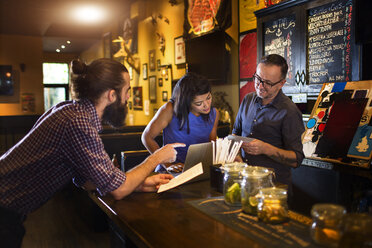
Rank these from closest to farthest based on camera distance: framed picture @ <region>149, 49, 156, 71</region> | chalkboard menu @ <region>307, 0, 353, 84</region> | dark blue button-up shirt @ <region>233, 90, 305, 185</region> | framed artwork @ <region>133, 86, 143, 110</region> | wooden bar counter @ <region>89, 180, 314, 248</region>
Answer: wooden bar counter @ <region>89, 180, 314, 248</region> → dark blue button-up shirt @ <region>233, 90, 305, 185</region> → chalkboard menu @ <region>307, 0, 353, 84</region> → framed picture @ <region>149, 49, 156, 71</region> → framed artwork @ <region>133, 86, 143, 110</region>

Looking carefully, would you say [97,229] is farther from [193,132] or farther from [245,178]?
[245,178]

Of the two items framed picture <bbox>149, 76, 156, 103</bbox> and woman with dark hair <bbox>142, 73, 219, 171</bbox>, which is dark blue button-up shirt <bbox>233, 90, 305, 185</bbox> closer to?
woman with dark hair <bbox>142, 73, 219, 171</bbox>

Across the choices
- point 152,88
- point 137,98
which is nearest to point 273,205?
point 152,88

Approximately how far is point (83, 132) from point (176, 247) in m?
0.70

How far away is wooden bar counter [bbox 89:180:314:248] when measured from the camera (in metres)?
1.19

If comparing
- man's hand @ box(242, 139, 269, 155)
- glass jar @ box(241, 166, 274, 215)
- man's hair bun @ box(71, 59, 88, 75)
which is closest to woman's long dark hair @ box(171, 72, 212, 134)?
man's hand @ box(242, 139, 269, 155)

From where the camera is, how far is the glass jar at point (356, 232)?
3.37 feet

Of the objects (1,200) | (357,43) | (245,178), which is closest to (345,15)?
(357,43)

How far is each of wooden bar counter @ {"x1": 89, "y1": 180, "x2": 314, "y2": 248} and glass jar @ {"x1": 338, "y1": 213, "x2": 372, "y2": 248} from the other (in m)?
0.27

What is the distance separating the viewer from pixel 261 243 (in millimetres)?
1151

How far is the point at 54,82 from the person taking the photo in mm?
14469

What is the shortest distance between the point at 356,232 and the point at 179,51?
5.87 m

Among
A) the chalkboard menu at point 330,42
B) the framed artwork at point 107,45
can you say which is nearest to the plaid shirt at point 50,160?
the chalkboard menu at point 330,42

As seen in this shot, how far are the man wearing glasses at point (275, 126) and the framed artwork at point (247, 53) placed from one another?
2.16 metres
